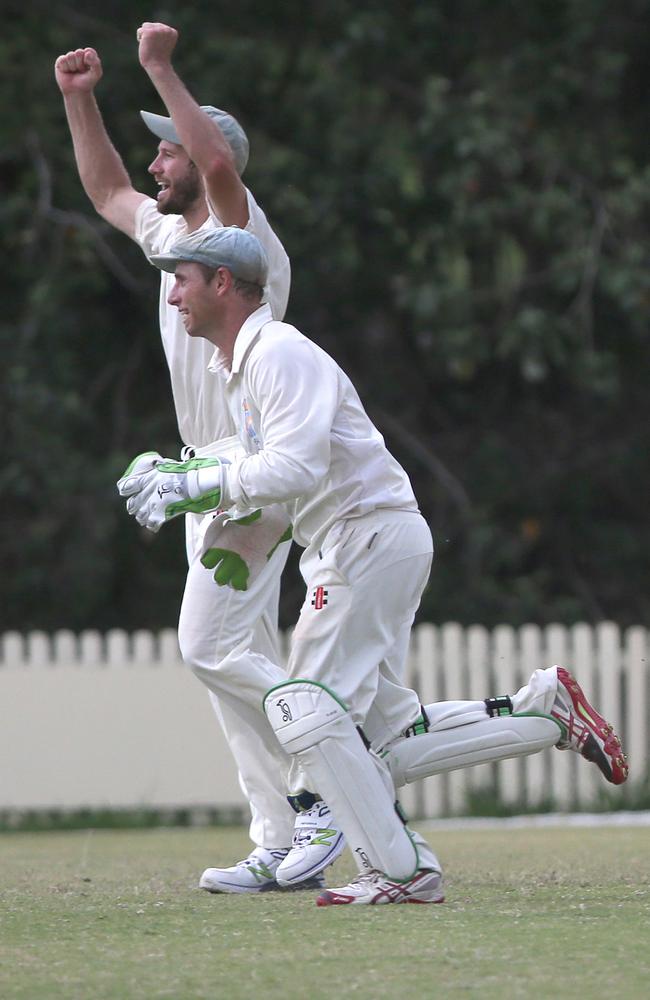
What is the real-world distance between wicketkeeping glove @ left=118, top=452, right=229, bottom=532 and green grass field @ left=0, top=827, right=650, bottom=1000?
0.94m

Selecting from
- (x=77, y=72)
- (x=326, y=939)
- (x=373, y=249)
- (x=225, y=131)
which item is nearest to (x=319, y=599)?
(x=326, y=939)

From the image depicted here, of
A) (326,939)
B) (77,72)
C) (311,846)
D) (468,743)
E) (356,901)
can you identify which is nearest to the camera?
(326,939)

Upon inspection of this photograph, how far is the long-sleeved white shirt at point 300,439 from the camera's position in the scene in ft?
13.7

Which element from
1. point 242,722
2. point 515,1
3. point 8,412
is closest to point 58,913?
point 242,722

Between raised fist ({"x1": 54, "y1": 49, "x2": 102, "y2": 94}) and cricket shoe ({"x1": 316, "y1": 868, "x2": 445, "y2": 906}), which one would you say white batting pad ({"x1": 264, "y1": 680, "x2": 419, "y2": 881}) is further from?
raised fist ({"x1": 54, "y1": 49, "x2": 102, "y2": 94})

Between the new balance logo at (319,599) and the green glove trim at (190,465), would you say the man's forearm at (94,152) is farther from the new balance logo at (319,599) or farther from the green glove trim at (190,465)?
the new balance logo at (319,599)

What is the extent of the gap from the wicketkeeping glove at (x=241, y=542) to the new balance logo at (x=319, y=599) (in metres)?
0.49

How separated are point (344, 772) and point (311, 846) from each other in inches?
24.7

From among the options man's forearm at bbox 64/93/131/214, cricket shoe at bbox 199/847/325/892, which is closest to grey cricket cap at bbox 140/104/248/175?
man's forearm at bbox 64/93/131/214

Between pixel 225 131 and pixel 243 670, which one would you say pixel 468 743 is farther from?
pixel 225 131

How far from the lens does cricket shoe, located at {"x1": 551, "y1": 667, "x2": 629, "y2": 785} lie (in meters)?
4.64

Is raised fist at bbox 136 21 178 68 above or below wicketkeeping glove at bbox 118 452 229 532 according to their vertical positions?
above

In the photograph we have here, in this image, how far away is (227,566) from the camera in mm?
4938

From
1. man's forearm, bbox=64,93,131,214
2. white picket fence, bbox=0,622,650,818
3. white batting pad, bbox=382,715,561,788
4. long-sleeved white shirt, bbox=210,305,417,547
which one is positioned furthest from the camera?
white picket fence, bbox=0,622,650,818
